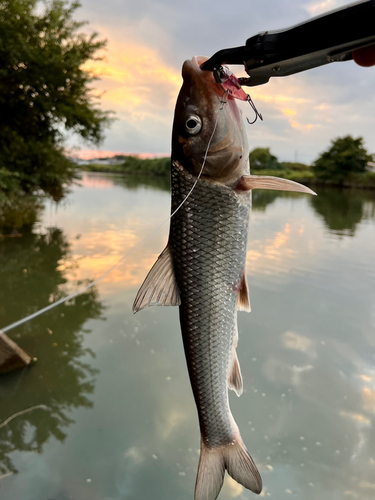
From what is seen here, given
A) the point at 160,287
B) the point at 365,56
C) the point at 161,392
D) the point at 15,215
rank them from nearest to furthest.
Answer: the point at 365,56, the point at 160,287, the point at 161,392, the point at 15,215

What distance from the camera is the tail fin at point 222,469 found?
63.4 inches

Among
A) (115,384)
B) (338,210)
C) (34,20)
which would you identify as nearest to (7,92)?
(34,20)

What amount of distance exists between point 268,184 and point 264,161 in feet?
231

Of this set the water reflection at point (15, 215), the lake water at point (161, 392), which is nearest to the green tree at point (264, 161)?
the water reflection at point (15, 215)

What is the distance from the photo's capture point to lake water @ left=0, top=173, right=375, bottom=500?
4031mm

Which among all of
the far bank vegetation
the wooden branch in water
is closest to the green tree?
the far bank vegetation

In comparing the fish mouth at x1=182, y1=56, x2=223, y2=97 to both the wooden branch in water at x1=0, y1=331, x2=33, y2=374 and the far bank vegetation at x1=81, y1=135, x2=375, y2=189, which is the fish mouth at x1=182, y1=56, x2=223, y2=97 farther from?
the far bank vegetation at x1=81, y1=135, x2=375, y2=189

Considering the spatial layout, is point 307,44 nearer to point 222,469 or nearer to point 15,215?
point 222,469

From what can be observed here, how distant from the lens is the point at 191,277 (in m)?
1.56

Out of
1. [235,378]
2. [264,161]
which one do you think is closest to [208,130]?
[235,378]

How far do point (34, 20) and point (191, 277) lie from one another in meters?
16.1

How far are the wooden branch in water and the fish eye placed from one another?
15.9ft

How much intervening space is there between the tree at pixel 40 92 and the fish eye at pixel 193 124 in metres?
12.4

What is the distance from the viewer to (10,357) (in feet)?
17.6
